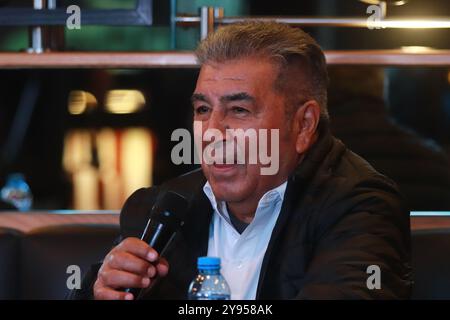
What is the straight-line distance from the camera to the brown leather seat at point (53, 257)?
1.83 m

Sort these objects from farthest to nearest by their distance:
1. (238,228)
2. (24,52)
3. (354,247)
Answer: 1. (24,52)
2. (238,228)
3. (354,247)

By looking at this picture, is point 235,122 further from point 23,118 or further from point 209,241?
point 23,118

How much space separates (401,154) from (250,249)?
0.69 metres

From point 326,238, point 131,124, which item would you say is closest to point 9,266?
point 131,124

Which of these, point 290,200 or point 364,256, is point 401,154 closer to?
point 290,200

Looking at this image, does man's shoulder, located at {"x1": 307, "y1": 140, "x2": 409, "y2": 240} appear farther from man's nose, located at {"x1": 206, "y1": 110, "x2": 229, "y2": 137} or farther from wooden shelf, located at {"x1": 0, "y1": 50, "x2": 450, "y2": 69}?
wooden shelf, located at {"x1": 0, "y1": 50, "x2": 450, "y2": 69}

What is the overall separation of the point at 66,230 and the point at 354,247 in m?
0.76

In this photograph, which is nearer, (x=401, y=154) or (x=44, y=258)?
(x=44, y=258)

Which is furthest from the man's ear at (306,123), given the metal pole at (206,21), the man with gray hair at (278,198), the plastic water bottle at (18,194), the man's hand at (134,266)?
the plastic water bottle at (18,194)

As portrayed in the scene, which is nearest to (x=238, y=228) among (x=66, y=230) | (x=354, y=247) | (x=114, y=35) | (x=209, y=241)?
(x=209, y=241)

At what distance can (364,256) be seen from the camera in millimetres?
1296

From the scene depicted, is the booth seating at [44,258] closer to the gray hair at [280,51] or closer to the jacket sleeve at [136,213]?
the jacket sleeve at [136,213]

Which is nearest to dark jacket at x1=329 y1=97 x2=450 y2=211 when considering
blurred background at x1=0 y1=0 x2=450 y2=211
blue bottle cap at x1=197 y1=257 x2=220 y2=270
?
blurred background at x1=0 y1=0 x2=450 y2=211

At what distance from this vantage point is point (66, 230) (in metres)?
1.86
